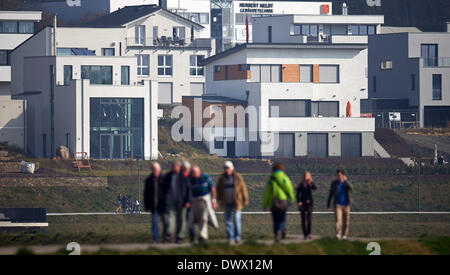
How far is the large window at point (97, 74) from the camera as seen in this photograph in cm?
8112

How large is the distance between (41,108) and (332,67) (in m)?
23.4

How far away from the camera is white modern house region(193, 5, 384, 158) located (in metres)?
84.4

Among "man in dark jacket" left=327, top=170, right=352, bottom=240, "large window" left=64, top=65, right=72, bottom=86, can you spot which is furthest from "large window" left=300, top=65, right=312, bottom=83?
"man in dark jacket" left=327, top=170, right=352, bottom=240

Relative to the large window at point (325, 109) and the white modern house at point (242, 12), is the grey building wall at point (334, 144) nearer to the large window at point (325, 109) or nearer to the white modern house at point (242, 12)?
the large window at point (325, 109)

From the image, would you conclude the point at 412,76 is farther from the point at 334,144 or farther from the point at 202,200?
the point at 202,200

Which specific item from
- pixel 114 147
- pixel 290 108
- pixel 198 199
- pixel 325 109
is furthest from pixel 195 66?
pixel 198 199

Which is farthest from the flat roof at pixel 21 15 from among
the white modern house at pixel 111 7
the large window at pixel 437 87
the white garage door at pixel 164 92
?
the large window at pixel 437 87

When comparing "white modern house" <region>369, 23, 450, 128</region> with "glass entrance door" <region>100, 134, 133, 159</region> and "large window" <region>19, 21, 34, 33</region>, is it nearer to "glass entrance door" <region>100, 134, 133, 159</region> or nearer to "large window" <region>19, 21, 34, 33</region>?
"glass entrance door" <region>100, 134, 133, 159</region>

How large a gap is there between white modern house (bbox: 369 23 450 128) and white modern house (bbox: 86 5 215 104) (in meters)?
16.3

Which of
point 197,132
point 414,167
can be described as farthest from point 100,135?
point 414,167

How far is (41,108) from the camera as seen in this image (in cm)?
8294

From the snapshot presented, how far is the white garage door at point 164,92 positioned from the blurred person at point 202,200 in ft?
244

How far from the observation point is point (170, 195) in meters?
30.2

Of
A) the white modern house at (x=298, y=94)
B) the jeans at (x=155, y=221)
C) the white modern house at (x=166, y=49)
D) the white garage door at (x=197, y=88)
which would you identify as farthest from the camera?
the white garage door at (x=197, y=88)
